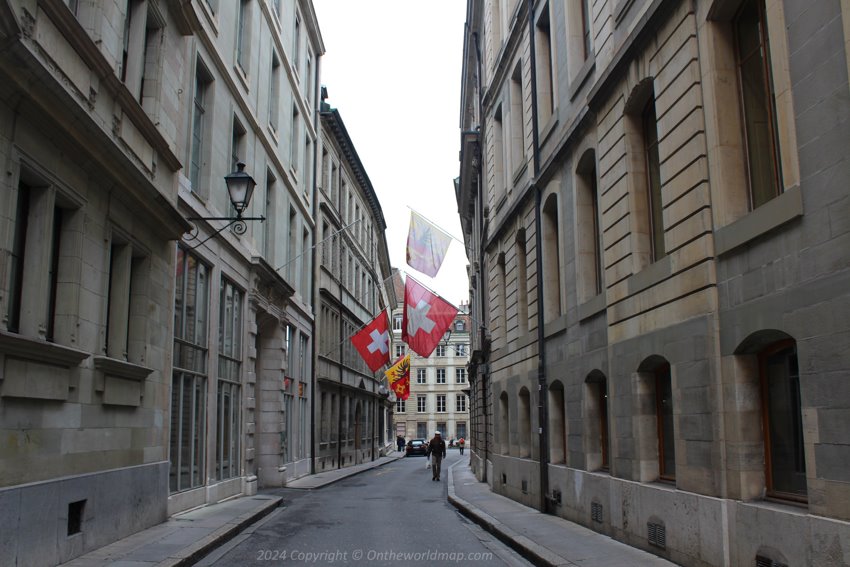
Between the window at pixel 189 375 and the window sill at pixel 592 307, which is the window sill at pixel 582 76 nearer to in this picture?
the window sill at pixel 592 307

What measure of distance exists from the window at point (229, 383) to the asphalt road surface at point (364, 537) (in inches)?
74.2

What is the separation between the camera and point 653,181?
39.1ft

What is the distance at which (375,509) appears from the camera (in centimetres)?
1845

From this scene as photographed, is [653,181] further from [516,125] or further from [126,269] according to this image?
[516,125]

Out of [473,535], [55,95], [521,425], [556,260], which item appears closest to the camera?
[55,95]

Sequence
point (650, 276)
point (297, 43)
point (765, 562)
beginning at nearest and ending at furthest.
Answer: point (765, 562), point (650, 276), point (297, 43)

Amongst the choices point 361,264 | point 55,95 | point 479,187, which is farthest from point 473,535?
point 361,264

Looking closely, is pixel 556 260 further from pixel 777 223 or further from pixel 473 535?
pixel 777 223

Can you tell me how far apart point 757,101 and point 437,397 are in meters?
89.6

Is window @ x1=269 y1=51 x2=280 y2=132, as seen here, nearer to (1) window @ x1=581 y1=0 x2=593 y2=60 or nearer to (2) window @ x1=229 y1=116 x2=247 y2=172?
(2) window @ x1=229 y1=116 x2=247 y2=172

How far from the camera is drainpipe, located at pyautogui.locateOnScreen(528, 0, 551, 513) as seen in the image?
16.5 metres

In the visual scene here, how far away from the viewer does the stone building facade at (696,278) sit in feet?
23.3

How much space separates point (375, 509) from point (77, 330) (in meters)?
9.95

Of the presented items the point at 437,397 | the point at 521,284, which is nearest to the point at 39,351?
the point at 521,284
